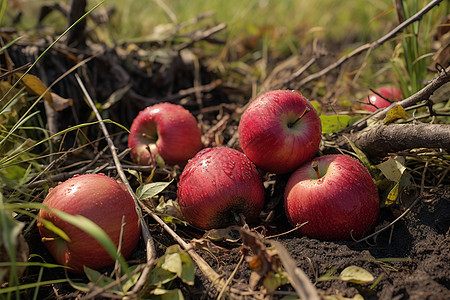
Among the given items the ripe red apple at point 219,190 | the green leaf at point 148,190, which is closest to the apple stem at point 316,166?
the ripe red apple at point 219,190

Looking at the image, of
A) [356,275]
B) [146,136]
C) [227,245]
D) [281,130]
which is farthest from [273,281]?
[146,136]

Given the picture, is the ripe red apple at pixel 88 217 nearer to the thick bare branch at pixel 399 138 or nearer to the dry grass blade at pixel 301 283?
the dry grass blade at pixel 301 283

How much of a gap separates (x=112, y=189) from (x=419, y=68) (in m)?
1.91

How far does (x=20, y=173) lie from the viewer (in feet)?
5.93

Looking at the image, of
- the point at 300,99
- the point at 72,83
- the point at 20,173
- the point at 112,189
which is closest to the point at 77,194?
the point at 112,189

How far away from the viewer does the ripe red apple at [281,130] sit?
1.63 meters

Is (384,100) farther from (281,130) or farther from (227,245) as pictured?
(227,245)

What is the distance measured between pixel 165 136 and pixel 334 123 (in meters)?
0.90

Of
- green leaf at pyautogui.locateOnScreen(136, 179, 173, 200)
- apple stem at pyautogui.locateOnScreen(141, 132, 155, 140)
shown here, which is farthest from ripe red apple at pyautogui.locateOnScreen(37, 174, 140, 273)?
apple stem at pyautogui.locateOnScreen(141, 132, 155, 140)

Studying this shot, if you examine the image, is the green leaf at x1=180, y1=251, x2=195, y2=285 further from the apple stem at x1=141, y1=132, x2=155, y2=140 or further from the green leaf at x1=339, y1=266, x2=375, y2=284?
the apple stem at x1=141, y1=132, x2=155, y2=140

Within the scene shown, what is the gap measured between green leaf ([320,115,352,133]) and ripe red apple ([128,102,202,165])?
0.69 m

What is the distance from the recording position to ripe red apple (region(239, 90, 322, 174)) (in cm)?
163

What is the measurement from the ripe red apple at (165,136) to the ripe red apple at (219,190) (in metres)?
0.27

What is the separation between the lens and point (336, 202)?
1492 mm
